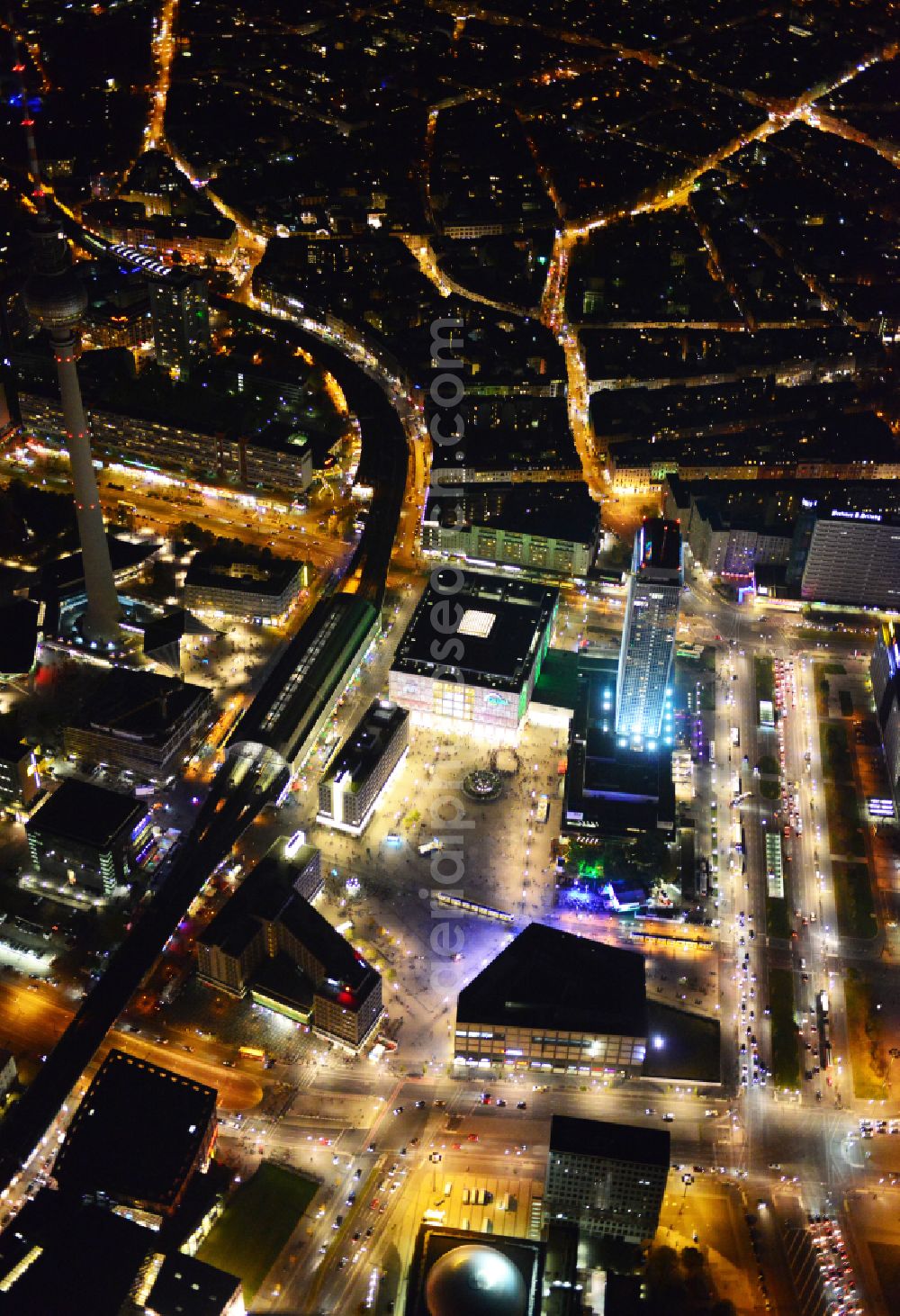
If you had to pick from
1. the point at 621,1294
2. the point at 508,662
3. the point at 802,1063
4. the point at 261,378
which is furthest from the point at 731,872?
the point at 261,378

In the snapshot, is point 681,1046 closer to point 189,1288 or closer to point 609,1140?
point 609,1140

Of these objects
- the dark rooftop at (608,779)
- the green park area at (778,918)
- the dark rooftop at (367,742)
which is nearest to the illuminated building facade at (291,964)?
the dark rooftop at (367,742)

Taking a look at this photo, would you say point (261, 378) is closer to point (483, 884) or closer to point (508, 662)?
point (508, 662)

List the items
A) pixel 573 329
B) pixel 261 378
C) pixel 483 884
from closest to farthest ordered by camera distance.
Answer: pixel 483 884 → pixel 261 378 → pixel 573 329

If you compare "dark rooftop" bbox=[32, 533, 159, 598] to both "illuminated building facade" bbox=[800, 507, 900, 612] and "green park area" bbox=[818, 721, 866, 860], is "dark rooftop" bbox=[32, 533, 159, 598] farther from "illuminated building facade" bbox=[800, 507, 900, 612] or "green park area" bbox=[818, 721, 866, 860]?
"green park area" bbox=[818, 721, 866, 860]

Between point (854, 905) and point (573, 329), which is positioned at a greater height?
point (573, 329)

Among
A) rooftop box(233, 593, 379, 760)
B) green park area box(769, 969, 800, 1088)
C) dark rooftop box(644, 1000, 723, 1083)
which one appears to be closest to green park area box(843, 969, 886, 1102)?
green park area box(769, 969, 800, 1088)

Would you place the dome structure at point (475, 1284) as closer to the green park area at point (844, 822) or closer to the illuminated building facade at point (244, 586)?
the green park area at point (844, 822)

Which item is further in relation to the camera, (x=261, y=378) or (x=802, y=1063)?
(x=261, y=378)
